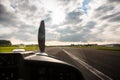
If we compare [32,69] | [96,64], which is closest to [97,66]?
[96,64]

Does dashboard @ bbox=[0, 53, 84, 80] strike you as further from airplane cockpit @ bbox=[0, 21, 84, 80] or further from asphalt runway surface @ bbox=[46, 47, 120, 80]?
asphalt runway surface @ bbox=[46, 47, 120, 80]

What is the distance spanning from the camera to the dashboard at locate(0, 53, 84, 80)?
304 cm

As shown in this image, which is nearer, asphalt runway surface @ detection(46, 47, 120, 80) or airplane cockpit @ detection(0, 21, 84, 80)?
airplane cockpit @ detection(0, 21, 84, 80)

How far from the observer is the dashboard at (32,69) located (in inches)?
119

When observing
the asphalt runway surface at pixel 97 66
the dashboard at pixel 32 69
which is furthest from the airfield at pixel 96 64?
the dashboard at pixel 32 69

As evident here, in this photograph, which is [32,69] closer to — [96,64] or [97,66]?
[97,66]

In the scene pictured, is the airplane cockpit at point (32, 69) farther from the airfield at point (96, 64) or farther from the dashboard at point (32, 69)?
the airfield at point (96, 64)

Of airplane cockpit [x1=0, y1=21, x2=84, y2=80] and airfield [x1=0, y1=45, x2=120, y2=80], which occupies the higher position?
airplane cockpit [x1=0, y1=21, x2=84, y2=80]

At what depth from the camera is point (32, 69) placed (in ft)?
10.6

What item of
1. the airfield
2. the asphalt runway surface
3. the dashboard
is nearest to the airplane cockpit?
the dashboard

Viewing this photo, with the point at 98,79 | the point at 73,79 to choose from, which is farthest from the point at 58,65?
the point at 98,79

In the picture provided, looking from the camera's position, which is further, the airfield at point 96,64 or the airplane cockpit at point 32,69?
the airfield at point 96,64

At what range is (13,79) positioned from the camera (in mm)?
2982

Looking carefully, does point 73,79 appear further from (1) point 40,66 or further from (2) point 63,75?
(1) point 40,66
